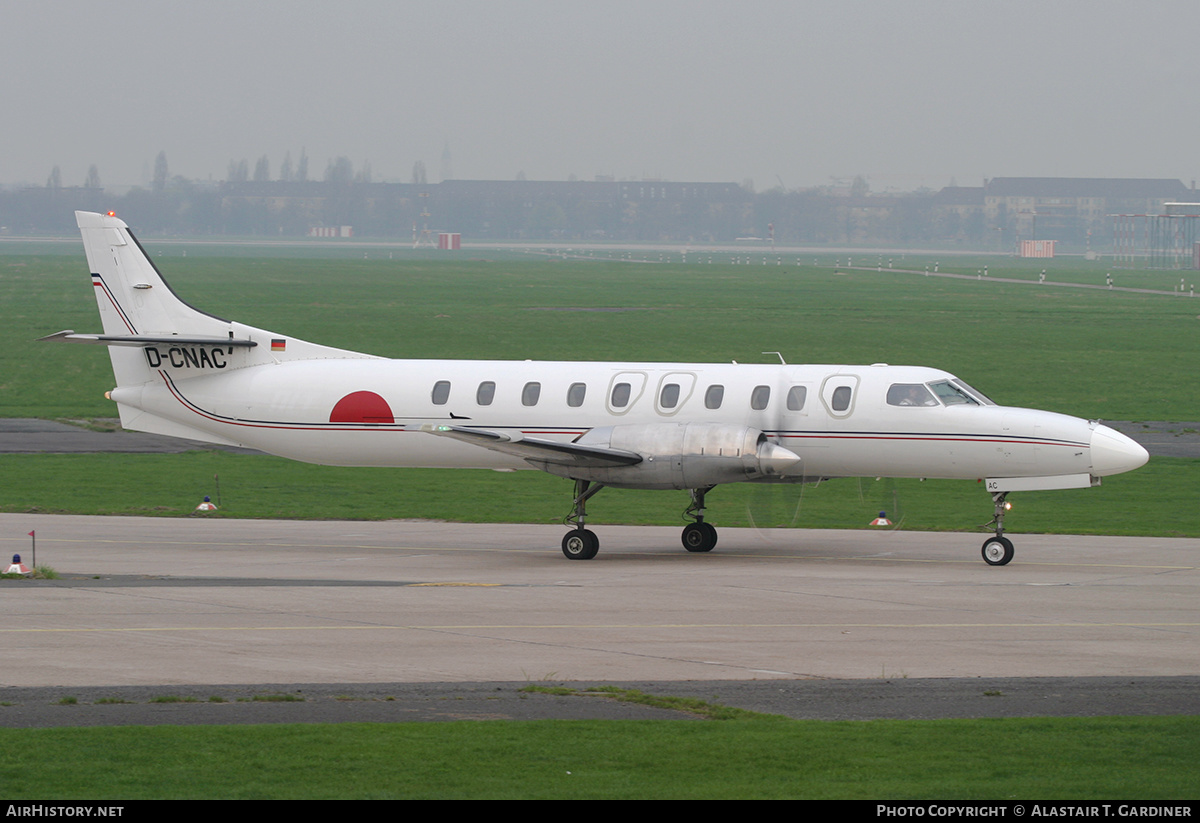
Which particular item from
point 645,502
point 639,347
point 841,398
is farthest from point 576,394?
point 639,347

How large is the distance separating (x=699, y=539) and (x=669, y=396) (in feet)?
8.98

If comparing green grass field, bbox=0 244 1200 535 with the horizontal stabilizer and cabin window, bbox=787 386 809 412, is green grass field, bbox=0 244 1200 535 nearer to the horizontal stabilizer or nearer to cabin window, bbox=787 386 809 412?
cabin window, bbox=787 386 809 412

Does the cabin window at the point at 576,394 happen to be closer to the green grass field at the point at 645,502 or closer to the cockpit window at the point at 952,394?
the green grass field at the point at 645,502

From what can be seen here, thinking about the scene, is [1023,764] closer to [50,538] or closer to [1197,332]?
[50,538]

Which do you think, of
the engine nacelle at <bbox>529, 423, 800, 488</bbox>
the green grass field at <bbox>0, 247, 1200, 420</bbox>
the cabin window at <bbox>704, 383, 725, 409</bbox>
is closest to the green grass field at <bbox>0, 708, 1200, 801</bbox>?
the engine nacelle at <bbox>529, 423, 800, 488</bbox>

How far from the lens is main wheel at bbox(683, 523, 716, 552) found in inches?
1107

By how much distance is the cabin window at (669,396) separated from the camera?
2766 cm

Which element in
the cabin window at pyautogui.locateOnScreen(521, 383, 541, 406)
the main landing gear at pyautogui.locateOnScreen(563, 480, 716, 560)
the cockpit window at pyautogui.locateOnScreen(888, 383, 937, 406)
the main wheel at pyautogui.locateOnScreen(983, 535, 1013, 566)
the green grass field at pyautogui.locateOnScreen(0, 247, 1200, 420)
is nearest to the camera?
the main wheel at pyautogui.locateOnScreen(983, 535, 1013, 566)

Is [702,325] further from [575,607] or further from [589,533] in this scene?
[575,607]

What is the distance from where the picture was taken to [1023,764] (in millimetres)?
13141

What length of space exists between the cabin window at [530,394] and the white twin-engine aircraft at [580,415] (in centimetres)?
6

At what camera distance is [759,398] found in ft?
89.8

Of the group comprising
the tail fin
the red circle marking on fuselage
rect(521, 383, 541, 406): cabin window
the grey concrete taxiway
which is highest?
the tail fin

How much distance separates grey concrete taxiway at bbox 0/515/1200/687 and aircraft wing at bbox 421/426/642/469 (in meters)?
1.80
